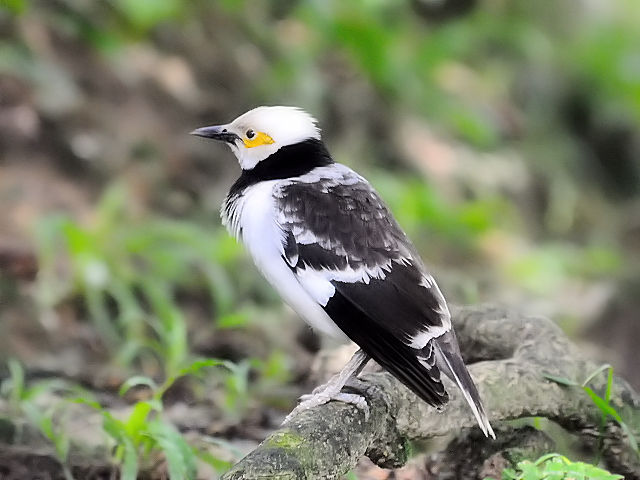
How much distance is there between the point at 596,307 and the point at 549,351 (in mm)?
4401

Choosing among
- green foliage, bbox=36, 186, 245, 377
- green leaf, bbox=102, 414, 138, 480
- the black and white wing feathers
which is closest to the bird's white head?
the black and white wing feathers

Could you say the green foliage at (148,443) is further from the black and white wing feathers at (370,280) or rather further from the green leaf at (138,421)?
the black and white wing feathers at (370,280)

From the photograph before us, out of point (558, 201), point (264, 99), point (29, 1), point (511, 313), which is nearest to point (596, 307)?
point (558, 201)

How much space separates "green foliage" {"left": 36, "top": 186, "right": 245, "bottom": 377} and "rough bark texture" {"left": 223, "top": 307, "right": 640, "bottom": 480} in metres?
1.96

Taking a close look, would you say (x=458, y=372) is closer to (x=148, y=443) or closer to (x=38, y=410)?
(x=148, y=443)

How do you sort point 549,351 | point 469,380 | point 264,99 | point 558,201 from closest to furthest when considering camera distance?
1. point 469,380
2. point 549,351
3. point 264,99
4. point 558,201

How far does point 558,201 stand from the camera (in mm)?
A: 10297

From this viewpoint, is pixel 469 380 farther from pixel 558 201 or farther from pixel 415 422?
pixel 558 201

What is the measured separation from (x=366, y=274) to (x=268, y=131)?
2.92 ft

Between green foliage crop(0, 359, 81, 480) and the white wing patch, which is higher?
the white wing patch

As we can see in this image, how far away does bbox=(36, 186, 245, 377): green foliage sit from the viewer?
5.98 m

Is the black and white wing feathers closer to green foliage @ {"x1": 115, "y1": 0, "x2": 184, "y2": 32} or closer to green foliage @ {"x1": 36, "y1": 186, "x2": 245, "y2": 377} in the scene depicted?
green foliage @ {"x1": 36, "y1": 186, "x2": 245, "y2": 377}

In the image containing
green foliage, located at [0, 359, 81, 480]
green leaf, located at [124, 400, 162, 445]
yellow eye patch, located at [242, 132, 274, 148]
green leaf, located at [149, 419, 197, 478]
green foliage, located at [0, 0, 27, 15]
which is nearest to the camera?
green leaf, located at [149, 419, 197, 478]

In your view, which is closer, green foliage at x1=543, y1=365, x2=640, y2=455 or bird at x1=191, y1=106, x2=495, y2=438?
bird at x1=191, y1=106, x2=495, y2=438
